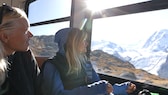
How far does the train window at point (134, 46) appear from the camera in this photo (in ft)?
6.91

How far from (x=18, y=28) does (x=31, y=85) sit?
347 millimetres

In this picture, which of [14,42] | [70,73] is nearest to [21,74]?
[14,42]

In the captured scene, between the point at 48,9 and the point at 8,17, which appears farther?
the point at 48,9

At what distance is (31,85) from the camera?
144cm

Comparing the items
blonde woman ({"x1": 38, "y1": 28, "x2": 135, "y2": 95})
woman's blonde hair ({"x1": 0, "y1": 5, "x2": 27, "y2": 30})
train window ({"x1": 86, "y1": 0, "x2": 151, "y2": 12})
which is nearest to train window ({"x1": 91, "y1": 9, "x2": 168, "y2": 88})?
train window ({"x1": 86, "y1": 0, "x2": 151, "y2": 12})

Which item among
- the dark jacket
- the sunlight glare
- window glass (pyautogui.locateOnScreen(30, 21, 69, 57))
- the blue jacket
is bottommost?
window glass (pyautogui.locateOnScreen(30, 21, 69, 57))

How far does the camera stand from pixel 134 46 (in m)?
2.34

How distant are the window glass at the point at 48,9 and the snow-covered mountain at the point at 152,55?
1.55 meters

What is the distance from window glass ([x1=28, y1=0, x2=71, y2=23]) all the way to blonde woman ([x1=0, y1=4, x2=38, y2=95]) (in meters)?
2.36

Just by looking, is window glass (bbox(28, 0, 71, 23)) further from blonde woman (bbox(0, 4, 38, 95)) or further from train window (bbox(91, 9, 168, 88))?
blonde woman (bbox(0, 4, 38, 95))

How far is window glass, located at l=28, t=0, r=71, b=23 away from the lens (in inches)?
149

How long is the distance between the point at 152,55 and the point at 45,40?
2.75 m

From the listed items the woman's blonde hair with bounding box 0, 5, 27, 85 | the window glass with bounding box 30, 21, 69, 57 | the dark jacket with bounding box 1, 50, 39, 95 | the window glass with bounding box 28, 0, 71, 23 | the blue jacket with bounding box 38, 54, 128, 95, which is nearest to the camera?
the woman's blonde hair with bounding box 0, 5, 27, 85

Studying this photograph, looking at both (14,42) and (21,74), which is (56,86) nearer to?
(21,74)
